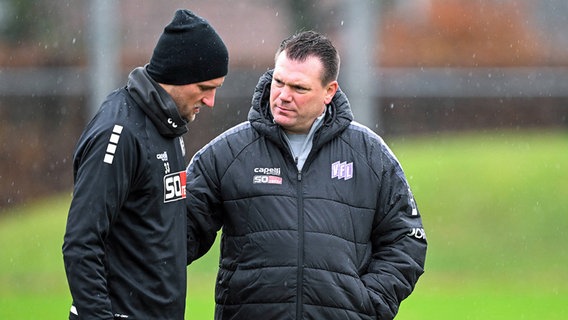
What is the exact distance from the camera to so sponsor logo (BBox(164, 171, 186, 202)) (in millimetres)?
3996

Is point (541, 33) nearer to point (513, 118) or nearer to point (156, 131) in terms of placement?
point (513, 118)

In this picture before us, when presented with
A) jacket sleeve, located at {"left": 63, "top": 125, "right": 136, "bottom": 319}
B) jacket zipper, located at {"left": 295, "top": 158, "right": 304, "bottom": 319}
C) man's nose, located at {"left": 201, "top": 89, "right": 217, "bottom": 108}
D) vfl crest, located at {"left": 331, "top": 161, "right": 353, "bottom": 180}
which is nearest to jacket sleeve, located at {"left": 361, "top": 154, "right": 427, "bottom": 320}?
vfl crest, located at {"left": 331, "top": 161, "right": 353, "bottom": 180}

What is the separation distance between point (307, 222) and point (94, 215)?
0.95 metres

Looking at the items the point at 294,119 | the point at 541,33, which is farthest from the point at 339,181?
the point at 541,33

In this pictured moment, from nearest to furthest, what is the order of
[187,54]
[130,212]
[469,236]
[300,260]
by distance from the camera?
[130,212], [187,54], [300,260], [469,236]

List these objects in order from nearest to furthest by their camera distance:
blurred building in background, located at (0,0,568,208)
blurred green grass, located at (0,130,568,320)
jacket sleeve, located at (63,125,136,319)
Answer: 1. jacket sleeve, located at (63,125,136,319)
2. blurred green grass, located at (0,130,568,320)
3. blurred building in background, located at (0,0,568,208)

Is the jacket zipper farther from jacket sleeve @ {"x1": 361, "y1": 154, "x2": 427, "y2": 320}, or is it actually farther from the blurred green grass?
the blurred green grass

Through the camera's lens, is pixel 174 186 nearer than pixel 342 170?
Yes

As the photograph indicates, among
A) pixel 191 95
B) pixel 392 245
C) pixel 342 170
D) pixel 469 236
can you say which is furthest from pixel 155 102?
pixel 469 236

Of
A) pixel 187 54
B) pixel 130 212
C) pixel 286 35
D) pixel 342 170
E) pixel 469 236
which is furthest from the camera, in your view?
pixel 286 35

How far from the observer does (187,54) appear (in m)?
4.05

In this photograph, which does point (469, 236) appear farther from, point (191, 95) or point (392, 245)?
point (191, 95)

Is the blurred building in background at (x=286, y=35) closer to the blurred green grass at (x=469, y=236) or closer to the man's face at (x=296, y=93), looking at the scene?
the blurred green grass at (x=469, y=236)

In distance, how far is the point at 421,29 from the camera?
18688 millimetres
